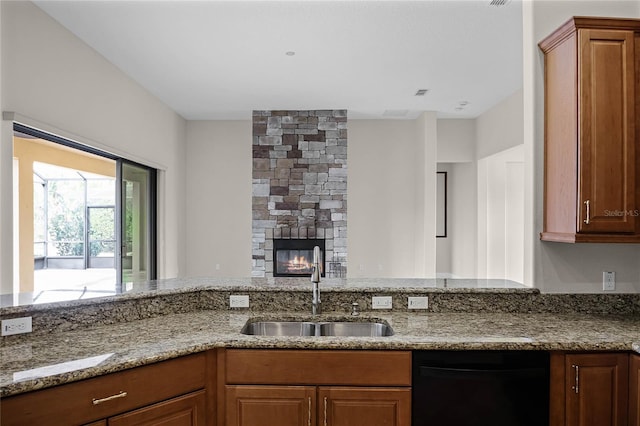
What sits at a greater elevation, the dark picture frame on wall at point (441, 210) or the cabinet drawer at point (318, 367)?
the dark picture frame on wall at point (441, 210)

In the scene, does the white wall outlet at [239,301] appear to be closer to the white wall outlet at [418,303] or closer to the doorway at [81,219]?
the white wall outlet at [418,303]

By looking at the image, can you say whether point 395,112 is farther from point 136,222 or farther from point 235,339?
point 235,339

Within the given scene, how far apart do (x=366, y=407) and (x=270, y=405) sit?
16.6 inches

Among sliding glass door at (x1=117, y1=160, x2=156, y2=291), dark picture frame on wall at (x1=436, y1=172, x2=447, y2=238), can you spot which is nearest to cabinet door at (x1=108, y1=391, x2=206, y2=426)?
sliding glass door at (x1=117, y1=160, x2=156, y2=291)

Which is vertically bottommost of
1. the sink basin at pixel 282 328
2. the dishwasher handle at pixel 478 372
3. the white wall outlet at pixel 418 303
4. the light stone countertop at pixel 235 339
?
the dishwasher handle at pixel 478 372

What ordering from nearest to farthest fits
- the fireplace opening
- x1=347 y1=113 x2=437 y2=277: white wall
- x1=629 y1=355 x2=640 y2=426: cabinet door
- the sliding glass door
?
x1=629 y1=355 x2=640 y2=426: cabinet door < the sliding glass door < the fireplace opening < x1=347 y1=113 x2=437 y2=277: white wall

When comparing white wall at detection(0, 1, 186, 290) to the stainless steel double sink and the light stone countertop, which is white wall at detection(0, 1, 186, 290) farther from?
the stainless steel double sink

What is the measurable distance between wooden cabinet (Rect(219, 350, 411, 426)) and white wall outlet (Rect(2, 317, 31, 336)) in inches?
35.3

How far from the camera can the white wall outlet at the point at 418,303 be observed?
2.53m

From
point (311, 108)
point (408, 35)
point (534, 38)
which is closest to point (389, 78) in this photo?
point (408, 35)

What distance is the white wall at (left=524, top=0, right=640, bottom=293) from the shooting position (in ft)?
8.14

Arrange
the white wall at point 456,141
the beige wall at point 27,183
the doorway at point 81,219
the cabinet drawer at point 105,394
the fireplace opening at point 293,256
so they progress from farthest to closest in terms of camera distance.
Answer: the white wall at point 456,141
the fireplace opening at point 293,256
the doorway at point 81,219
the beige wall at point 27,183
the cabinet drawer at point 105,394

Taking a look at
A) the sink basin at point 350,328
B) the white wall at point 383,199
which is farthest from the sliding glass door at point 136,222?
the sink basin at point 350,328

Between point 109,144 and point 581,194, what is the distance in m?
4.33
